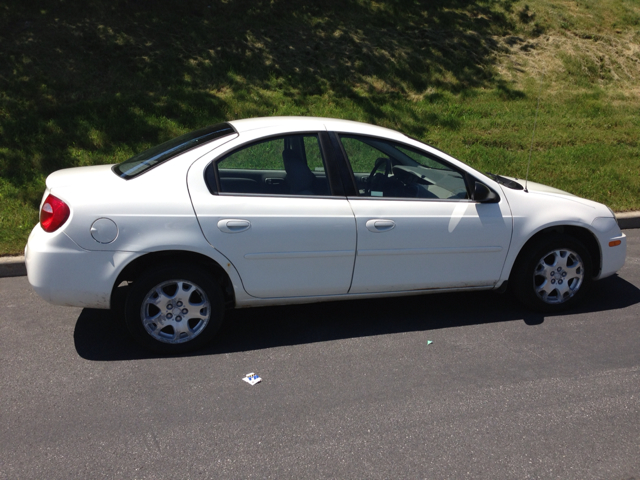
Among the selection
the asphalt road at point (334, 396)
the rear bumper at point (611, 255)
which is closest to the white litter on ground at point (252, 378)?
the asphalt road at point (334, 396)

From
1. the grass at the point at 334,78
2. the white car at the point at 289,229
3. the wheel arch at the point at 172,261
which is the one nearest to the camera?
the white car at the point at 289,229

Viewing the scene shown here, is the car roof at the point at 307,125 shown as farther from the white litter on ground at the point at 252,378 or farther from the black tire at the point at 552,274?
the white litter on ground at the point at 252,378

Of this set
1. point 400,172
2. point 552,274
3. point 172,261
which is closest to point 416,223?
point 400,172

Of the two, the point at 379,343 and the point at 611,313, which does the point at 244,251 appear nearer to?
the point at 379,343

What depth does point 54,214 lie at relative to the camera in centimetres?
409

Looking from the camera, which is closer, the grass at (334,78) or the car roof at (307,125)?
the car roof at (307,125)

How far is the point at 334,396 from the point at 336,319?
1232 mm

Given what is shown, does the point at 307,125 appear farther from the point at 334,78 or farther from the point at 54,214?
the point at 334,78

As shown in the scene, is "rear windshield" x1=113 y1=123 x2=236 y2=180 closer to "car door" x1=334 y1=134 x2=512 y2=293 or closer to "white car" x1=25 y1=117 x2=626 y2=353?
"white car" x1=25 y1=117 x2=626 y2=353

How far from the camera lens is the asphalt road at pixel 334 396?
10.4ft

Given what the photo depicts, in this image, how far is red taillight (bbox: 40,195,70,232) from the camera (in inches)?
160

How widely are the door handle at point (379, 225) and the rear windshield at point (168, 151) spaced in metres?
1.21

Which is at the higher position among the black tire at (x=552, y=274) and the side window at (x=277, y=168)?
the side window at (x=277, y=168)

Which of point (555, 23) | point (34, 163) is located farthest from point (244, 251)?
point (555, 23)
